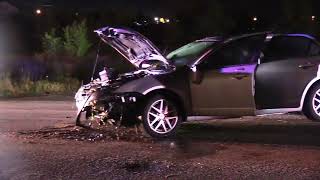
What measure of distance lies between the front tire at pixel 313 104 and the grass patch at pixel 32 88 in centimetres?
1043

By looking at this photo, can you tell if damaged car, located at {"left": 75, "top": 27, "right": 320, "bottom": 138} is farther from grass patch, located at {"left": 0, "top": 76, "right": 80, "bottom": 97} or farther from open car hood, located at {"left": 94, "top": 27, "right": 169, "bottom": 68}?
grass patch, located at {"left": 0, "top": 76, "right": 80, "bottom": 97}

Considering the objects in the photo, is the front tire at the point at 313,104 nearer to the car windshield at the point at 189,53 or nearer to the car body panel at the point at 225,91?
the car body panel at the point at 225,91

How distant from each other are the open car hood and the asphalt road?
113 centimetres

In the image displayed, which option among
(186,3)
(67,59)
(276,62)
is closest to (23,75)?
(67,59)

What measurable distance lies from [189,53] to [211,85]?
2.87ft

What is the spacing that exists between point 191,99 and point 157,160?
1.82 m

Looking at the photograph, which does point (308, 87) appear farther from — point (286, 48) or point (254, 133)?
point (254, 133)

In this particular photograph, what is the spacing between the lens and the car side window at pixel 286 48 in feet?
31.2

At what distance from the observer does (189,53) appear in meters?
9.80

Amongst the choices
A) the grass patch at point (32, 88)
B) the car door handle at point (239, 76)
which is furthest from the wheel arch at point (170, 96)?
the grass patch at point (32, 88)

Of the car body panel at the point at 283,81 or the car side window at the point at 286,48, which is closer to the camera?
the car body panel at the point at 283,81

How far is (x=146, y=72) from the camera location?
9266mm

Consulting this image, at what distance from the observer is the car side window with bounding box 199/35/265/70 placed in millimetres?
9230

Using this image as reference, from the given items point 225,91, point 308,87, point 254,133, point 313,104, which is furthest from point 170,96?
point 313,104
